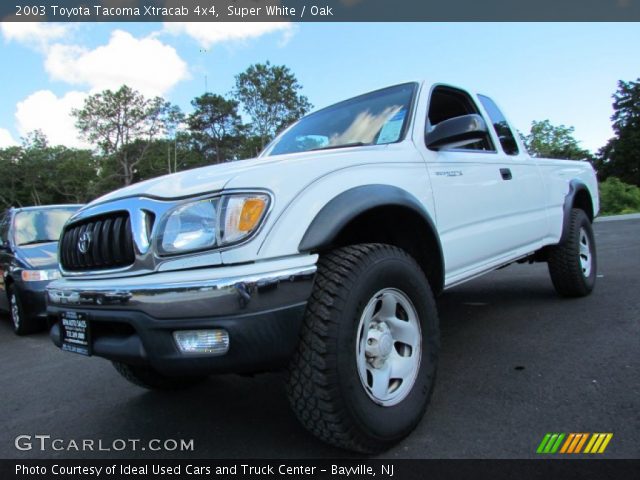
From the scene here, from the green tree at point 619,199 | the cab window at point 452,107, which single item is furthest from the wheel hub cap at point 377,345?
the green tree at point 619,199

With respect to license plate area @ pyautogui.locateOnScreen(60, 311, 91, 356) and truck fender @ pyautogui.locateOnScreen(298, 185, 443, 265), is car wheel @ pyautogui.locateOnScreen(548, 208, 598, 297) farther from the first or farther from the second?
license plate area @ pyautogui.locateOnScreen(60, 311, 91, 356)

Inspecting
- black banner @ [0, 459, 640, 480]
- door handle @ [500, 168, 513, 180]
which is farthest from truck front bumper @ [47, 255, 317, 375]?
door handle @ [500, 168, 513, 180]

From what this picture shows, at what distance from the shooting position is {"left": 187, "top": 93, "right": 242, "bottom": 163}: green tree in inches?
1857

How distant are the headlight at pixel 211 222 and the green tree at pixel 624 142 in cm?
4712

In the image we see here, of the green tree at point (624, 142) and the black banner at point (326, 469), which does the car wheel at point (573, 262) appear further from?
the green tree at point (624, 142)

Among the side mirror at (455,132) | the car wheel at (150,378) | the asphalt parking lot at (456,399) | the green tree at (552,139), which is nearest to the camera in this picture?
the asphalt parking lot at (456,399)

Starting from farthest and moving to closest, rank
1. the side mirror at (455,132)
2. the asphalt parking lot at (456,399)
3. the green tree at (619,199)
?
1. the green tree at (619,199)
2. the side mirror at (455,132)
3. the asphalt parking lot at (456,399)

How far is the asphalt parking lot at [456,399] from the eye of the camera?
2.04m

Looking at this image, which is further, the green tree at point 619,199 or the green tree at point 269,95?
the green tree at point 269,95

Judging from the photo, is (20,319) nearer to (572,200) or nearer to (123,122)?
(572,200)

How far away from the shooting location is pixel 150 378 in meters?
2.74

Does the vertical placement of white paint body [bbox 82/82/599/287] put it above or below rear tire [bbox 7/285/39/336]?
above

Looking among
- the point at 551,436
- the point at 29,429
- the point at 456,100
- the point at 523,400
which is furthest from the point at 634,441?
the point at 29,429

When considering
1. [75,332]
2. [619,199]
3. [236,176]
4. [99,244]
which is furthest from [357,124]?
[619,199]
